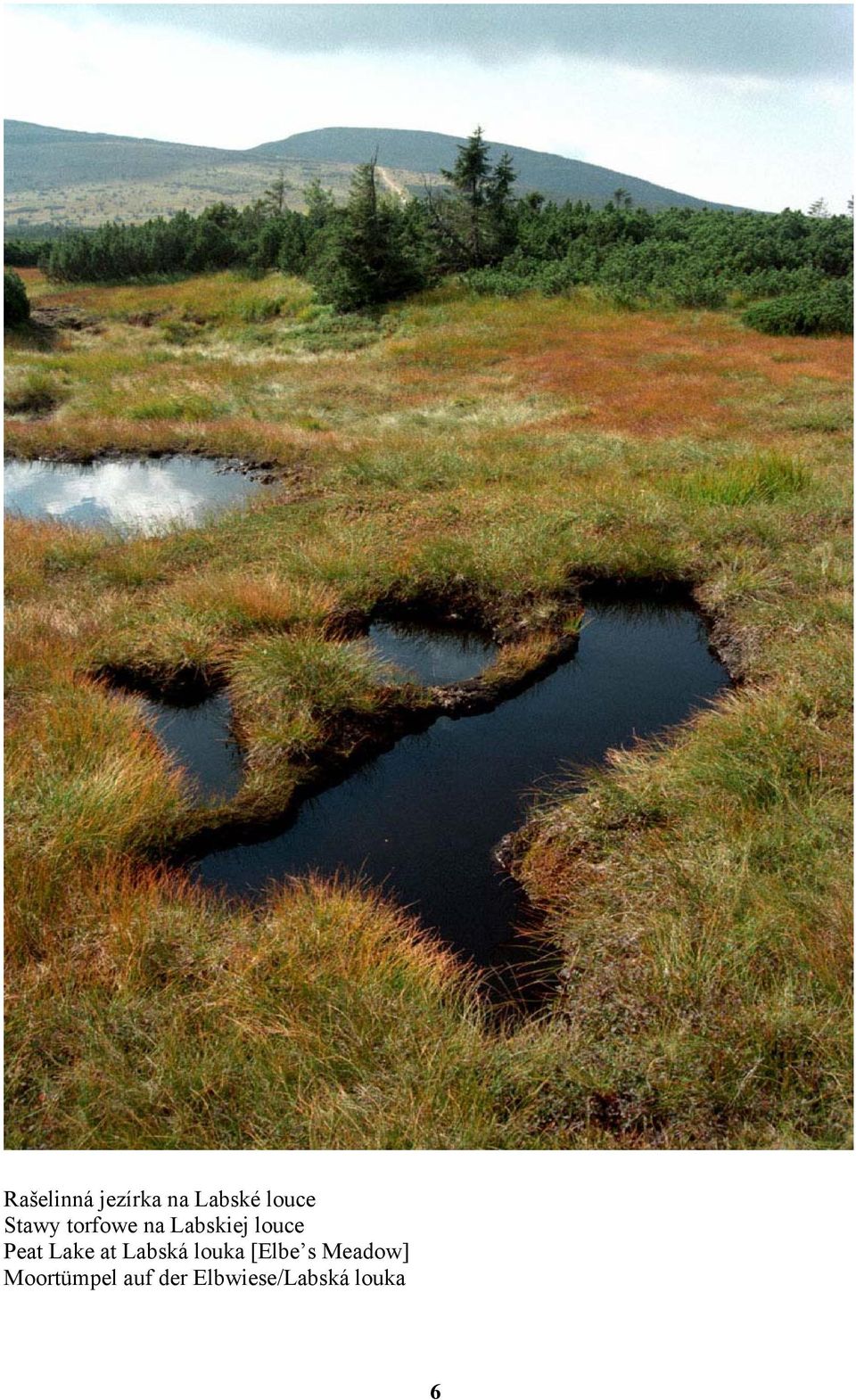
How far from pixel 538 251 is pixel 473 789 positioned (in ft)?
105

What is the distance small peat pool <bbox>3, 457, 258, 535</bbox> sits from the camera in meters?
13.1

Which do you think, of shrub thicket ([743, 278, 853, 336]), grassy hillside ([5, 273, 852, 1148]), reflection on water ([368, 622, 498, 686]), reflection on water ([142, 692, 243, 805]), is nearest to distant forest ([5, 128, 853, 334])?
shrub thicket ([743, 278, 853, 336])

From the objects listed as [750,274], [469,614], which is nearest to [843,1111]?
[469,614]

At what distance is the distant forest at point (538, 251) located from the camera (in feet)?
90.9

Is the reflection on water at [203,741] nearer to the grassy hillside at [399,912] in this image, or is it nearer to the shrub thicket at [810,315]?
the grassy hillside at [399,912]

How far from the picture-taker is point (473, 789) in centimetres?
668

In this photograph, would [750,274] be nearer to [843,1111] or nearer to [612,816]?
[612,816]

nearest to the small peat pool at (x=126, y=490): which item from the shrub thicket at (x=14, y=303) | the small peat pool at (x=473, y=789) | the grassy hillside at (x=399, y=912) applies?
the grassy hillside at (x=399, y=912)

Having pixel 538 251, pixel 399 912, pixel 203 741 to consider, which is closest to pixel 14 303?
pixel 538 251

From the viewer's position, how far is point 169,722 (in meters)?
7.70

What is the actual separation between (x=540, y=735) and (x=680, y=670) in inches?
82.5

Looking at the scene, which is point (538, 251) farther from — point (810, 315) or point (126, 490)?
point (126, 490)

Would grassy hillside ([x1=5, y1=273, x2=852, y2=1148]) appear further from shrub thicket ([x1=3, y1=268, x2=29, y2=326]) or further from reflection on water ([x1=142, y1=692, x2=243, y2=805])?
shrub thicket ([x1=3, y1=268, x2=29, y2=326])

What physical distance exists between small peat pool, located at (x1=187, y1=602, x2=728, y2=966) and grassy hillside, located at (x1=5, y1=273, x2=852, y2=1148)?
12.9 inches
